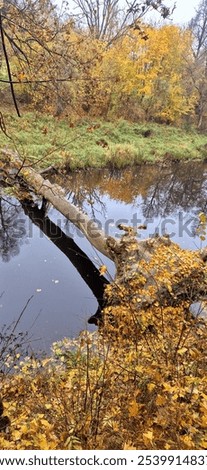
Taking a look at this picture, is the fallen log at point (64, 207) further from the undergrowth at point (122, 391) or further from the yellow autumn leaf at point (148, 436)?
the yellow autumn leaf at point (148, 436)

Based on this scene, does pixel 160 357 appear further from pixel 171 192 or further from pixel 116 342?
pixel 171 192

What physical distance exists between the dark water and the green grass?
1384 millimetres

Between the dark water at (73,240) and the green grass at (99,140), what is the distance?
1384 mm

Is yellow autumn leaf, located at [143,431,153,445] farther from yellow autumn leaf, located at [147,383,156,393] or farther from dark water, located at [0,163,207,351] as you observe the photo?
dark water, located at [0,163,207,351]

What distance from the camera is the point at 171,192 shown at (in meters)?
18.7

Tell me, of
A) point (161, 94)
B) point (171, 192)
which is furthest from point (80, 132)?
point (161, 94)

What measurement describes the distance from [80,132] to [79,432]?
2155 centimetres

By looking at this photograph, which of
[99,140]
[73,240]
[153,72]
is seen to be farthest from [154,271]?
[153,72]

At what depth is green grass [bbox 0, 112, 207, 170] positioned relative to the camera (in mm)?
18656

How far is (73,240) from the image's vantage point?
37.8ft

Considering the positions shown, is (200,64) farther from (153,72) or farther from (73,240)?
(73,240)

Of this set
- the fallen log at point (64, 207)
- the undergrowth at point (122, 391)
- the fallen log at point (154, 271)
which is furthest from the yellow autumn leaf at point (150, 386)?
the fallen log at point (64, 207)

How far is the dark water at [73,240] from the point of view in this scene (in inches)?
314

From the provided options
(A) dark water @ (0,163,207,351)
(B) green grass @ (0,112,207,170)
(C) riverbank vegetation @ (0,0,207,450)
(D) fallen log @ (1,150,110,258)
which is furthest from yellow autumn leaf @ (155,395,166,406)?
(B) green grass @ (0,112,207,170)
